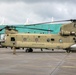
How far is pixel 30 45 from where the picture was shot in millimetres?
36250

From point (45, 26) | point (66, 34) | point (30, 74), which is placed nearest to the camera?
point (30, 74)

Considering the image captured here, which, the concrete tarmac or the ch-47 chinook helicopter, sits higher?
the ch-47 chinook helicopter

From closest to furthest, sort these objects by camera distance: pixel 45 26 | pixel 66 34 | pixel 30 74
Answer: pixel 30 74 < pixel 66 34 < pixel 45 26

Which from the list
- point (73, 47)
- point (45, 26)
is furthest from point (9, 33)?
point (45, 26)

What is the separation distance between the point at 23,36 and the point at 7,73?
2367cm

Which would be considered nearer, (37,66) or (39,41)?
(37,66)

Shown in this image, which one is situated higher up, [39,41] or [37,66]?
[39,41]

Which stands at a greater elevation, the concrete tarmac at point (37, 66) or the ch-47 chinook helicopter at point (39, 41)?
the ch-47 chinook helicopter at point (39, 41)

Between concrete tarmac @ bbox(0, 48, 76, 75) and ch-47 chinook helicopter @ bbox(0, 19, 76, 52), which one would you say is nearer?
concrete tarmac @ bbox(0, 48, 76, 75)

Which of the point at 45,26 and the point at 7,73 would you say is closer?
the point at 7,73

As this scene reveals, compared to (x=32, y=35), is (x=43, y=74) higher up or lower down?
lower down

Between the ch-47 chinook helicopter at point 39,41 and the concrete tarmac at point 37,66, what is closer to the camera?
the concrete tarmac at point 37,66

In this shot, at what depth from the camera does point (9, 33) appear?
36.6 m

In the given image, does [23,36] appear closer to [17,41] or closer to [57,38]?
[17,41]
